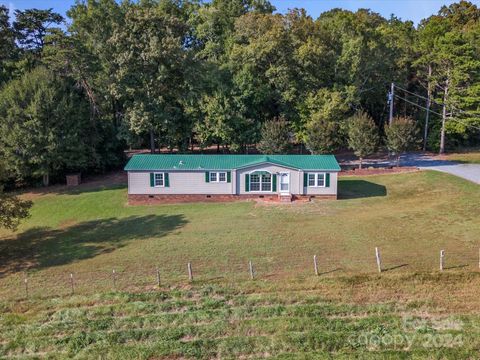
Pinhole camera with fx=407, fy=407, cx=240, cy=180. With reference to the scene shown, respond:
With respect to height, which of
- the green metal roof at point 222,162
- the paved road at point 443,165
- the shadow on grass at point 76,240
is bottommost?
the shadow on grass at point 76,240

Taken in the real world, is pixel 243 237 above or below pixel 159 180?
below

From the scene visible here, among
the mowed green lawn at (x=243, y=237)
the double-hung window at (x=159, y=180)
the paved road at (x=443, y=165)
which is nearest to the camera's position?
the mowed green lawn at (x=243, y=237)

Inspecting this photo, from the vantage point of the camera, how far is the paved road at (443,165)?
106ft

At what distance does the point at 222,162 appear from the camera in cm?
2948

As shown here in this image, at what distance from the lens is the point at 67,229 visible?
79.6 ft

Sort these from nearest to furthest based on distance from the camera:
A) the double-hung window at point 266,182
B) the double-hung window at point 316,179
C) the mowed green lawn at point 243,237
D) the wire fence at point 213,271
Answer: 1. the wire fence at point 213,271
2. the mowed green lawn at point 243,237
3. the double-hung window at point 316,179
4. the double-hung window at point 266,182

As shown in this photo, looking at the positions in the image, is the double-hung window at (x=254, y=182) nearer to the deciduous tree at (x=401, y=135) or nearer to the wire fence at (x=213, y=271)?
the wire fence at (x=213, y=271)

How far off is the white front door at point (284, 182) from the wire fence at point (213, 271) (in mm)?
11241

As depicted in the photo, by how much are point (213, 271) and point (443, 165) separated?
29089 mm

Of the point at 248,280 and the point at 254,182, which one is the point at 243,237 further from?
the point at 254,182

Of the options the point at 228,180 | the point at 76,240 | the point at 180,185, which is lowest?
the point at 76,240

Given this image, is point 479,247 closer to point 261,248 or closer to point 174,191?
point 261,248

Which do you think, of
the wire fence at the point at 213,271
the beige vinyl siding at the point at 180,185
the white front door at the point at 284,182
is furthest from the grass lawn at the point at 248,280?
the white front door at the point at 284,182

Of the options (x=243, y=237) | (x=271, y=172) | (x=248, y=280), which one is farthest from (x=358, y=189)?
(x=248, y=280)
